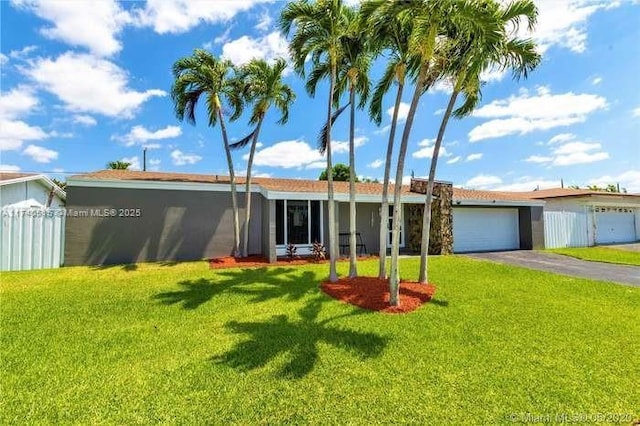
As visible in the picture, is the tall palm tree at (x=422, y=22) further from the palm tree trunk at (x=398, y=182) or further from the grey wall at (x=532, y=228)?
the grey wall at (x=532, y=228)

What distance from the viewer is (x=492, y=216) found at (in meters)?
18.5

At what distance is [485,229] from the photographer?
60.2ft

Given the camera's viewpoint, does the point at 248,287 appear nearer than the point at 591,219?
Yes

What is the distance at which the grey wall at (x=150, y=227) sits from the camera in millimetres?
12375

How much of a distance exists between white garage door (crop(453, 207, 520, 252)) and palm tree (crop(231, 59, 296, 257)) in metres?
10.6

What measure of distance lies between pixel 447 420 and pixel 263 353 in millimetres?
2835

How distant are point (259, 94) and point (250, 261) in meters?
6.90

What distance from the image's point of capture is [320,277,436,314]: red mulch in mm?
7539

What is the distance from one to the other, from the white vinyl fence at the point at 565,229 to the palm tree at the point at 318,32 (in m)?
16.0

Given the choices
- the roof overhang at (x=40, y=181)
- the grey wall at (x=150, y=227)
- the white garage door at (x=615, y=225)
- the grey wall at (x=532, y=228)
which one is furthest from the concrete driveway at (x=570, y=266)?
the roof overhang at (x=40, y=181)

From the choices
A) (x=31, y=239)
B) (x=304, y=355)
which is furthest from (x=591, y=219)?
(x=31, y=239)

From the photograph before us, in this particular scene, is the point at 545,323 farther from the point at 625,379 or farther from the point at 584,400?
the point at 584,400

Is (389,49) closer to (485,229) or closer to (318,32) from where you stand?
(318,32)

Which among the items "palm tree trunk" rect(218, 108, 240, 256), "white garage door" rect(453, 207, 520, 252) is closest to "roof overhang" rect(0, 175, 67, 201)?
"palm tree trunk" rect(218, 108, 240, 256)
